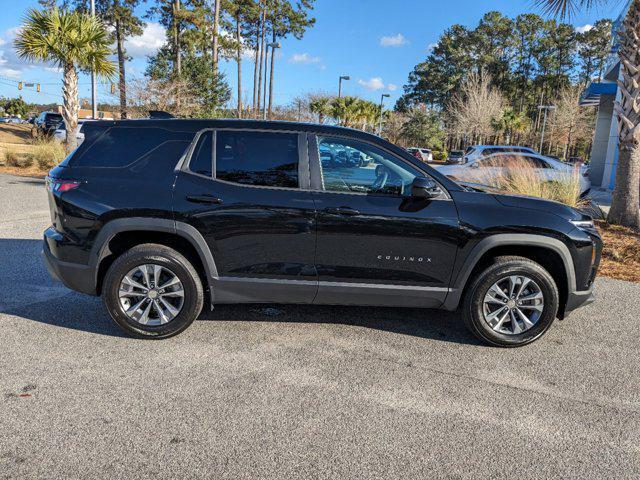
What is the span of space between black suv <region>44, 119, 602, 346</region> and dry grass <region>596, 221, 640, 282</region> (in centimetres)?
341

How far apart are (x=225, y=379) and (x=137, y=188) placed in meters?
1.71

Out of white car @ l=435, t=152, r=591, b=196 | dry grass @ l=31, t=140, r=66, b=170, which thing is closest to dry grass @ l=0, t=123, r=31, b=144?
dry grass @ l=31, t=140, r=66, b=170

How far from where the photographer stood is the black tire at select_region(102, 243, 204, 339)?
3.99 meters

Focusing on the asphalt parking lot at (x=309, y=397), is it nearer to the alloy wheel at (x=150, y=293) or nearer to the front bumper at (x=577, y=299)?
the alloy wheel at (x=150, y=293)

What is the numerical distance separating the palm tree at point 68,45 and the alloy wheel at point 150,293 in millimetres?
14798

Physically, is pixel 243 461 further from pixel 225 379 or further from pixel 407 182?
pixel 407 182

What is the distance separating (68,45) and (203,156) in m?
14.8

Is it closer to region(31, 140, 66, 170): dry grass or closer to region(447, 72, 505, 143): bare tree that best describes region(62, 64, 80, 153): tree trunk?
region(31, 140, 66, 170): dry grass

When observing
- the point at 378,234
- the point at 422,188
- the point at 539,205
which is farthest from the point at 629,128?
the point at 378,234

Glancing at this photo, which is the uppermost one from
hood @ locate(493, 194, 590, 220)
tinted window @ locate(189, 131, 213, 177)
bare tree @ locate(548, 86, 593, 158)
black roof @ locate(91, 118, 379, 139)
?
bare tree @ locate(548, 86, 593, 158)

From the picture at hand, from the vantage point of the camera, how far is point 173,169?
4.07m

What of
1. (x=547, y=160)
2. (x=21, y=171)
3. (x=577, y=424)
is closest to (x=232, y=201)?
(x=577, y=424)

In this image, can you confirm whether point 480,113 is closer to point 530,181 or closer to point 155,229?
point 530,181

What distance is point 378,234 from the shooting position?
3982 mm
